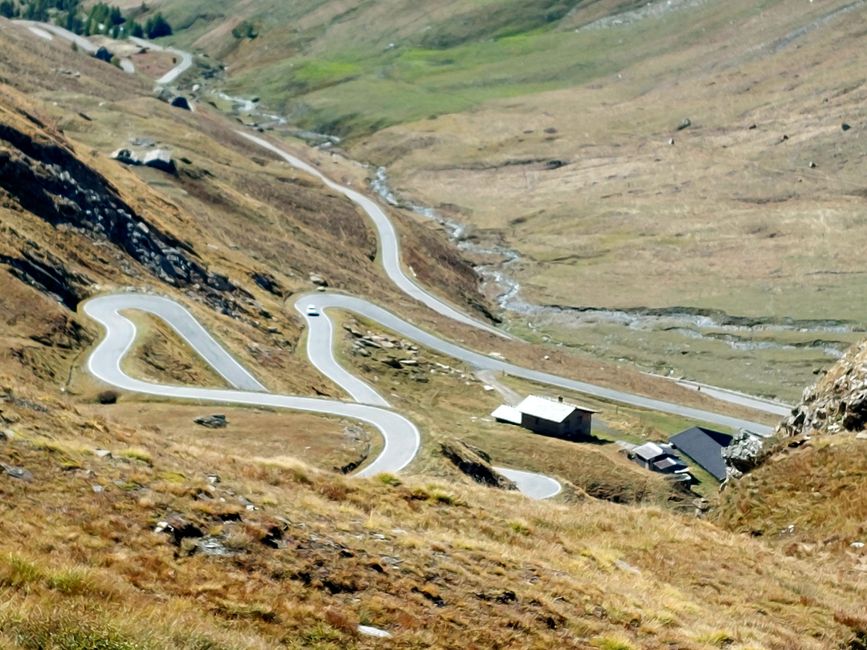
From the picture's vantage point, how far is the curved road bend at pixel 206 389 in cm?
4906

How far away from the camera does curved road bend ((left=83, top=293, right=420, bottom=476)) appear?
4906cm

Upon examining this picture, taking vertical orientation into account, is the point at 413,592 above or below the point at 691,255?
below

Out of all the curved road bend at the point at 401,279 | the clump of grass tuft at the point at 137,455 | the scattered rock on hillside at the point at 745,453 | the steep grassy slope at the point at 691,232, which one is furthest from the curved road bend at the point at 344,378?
the steep grassy slope at the point at 691,232

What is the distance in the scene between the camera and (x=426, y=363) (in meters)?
85.9

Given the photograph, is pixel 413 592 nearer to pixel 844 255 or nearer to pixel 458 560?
pixel 458 560

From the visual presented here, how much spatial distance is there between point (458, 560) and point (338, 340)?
64.7 metres

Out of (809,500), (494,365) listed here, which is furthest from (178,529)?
(494,365)

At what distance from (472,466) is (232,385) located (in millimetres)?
18279

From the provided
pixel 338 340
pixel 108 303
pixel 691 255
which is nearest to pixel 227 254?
pixel 338 340

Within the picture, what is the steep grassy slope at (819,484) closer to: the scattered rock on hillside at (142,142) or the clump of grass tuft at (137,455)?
the clump of grass tuft at (137,455)

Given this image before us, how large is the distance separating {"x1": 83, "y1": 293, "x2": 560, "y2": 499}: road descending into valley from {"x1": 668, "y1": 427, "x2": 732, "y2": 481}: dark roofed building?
18.7m

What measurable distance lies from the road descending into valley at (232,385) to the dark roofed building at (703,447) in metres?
18.7

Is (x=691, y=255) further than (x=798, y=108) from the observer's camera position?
No

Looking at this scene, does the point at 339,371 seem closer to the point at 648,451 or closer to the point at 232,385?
the point at 232,385
